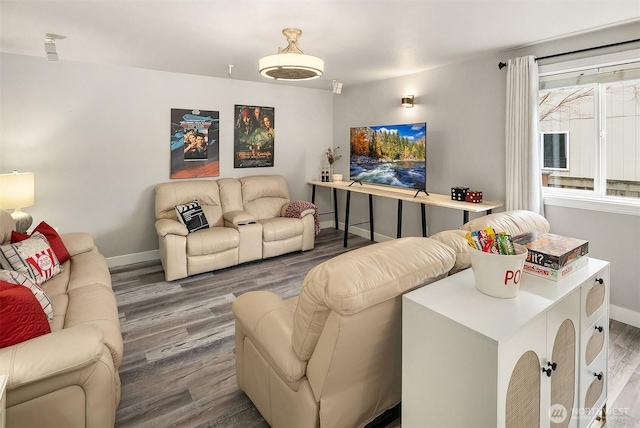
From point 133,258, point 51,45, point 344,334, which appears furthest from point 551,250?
point 133,258

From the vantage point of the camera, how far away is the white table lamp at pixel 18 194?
3162mm

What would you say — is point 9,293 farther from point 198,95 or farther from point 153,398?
point 198,95

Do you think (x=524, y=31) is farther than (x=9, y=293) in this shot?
Yes

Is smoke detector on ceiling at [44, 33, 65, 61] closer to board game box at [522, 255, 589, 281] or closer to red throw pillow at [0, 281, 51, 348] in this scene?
red throw pillow at [0, 281, 51, 348]

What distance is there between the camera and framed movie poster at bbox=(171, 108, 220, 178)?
4594mm

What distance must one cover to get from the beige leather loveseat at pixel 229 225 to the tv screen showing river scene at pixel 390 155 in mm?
1024

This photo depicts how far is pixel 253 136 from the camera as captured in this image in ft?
17.2

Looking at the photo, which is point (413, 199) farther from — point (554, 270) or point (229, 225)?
point (554, 270)

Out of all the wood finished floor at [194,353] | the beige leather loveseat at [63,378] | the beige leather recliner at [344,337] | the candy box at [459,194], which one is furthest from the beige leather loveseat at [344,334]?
the candy box at [459,194]

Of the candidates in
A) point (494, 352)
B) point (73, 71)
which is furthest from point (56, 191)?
point (494, 352)

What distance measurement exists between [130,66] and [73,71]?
585 mm

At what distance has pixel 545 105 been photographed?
345 cm

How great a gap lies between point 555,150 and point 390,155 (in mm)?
1825

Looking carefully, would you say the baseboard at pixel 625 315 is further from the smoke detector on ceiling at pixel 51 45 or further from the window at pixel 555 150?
the smoke detector on ceiling at pixel 51 45
